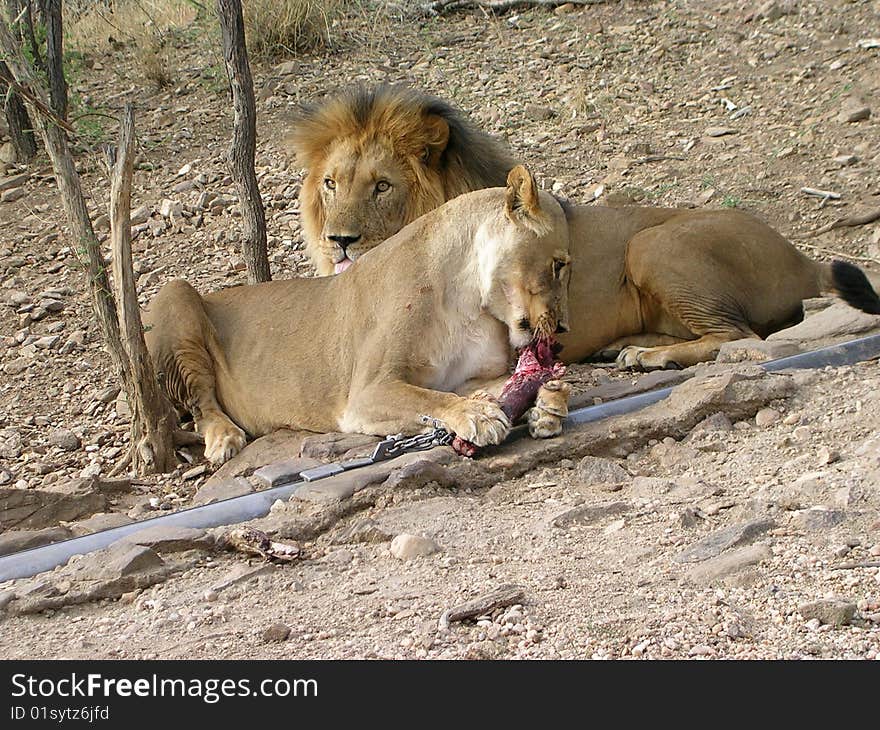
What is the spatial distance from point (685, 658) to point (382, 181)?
14.6ft

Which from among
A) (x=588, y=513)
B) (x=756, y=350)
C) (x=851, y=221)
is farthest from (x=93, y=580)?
(x=851, y=221)

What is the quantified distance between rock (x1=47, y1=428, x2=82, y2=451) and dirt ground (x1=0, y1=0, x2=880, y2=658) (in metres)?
0.03

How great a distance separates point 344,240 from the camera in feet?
21.0

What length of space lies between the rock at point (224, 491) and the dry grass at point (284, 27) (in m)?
7.48

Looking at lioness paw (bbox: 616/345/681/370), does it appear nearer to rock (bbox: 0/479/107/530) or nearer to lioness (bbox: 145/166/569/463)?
lioness (bbox: 145/166/569/463)

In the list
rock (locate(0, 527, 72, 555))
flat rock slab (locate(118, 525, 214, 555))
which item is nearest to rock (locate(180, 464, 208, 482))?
rock (locate(0, 527, 72, 555))

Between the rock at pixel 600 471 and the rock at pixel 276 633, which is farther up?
the rock at pixel 276 633

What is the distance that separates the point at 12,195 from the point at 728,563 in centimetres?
793

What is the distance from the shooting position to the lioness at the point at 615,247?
6.07 metres

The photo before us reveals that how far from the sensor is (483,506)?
3947 millimetres

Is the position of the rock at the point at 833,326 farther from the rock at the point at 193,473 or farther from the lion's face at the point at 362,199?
the rock at the point at 193,473

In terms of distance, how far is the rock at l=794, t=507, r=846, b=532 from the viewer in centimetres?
331

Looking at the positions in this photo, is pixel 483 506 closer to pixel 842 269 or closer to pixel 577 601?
pixel 577 601

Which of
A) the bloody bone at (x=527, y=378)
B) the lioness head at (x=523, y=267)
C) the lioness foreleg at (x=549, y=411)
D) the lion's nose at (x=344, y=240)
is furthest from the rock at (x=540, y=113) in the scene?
the lioness foreleg at (x=549, y=411)
